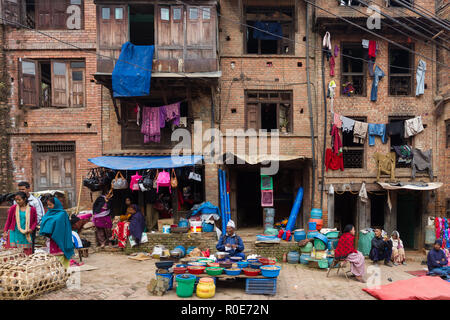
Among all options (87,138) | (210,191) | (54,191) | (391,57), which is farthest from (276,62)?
(54,191)

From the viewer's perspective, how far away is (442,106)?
13.3 meters

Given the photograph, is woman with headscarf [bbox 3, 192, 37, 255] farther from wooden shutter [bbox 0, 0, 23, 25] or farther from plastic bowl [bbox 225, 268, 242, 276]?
wooden shutter [bbox 0, 0, 23, 25]

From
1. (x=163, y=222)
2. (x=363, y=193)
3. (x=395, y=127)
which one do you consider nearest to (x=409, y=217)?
(x=363, y=193)

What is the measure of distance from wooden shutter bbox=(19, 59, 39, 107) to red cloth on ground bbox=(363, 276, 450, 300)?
13.8m

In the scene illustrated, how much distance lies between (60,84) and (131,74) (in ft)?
12.9

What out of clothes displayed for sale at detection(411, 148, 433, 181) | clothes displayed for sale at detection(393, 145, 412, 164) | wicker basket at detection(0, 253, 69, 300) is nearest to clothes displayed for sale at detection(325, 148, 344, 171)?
clothes displayed for sale at detection(393, 145, 412, 164)

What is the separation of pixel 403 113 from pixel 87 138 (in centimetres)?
1338

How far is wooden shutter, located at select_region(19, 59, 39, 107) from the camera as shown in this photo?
12781mm

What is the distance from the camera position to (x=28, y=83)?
12.9 metres

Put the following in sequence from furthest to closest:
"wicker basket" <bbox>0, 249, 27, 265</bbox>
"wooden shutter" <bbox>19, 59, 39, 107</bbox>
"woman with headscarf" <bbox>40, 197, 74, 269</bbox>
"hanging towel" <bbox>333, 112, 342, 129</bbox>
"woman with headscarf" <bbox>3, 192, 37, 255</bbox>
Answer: "hanging towel" <bbox>333, 112, 342, 129</bbox>
"wooden shutter" <bbox>19, 59, 39, 107</bbox>
"woman with headscarf" <bbox>3, 192, 37, 255</bbox>
"woman with headscarf" <bbox>40, 197, 74, 269</bbox>
"wicker basket" <bbox>0, 249, 27, 265</bbox>

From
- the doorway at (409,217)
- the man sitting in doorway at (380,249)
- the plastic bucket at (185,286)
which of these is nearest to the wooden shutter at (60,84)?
the plastic bucket at (185,286)

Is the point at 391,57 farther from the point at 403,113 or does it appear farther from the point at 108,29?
the point at 108,29

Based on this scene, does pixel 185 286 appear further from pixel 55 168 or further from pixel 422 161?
pixel 422 161

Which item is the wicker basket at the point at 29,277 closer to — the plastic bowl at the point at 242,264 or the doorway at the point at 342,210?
the plastic bowl at the point at 242,264
